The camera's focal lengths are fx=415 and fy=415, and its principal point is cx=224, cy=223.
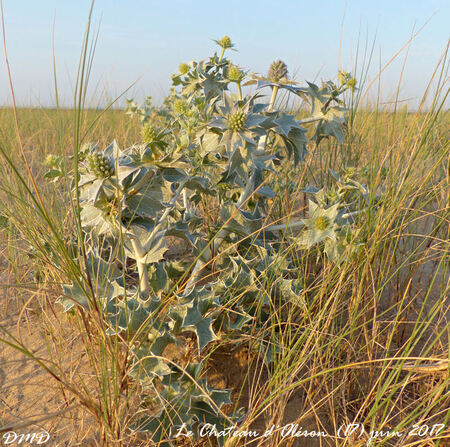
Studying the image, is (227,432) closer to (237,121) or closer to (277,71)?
(237,121)

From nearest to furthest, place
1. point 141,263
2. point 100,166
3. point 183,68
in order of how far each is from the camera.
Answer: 1. point 100,166
2. point 141,263
3. point 183,68

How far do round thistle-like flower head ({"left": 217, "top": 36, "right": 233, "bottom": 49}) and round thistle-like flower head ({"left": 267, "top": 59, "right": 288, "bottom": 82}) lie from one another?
0.28 m

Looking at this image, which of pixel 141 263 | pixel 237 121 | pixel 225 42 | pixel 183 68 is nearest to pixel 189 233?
pixel 141 263

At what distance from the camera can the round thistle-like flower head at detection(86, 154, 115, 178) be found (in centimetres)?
99

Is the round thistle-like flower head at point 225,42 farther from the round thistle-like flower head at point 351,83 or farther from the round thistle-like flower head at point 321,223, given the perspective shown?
the round thistle-like flower head at point 321,223

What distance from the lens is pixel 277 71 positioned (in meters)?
1.50

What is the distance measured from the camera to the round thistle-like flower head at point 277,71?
1484 millimetres

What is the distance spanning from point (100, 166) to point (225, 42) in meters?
0.96

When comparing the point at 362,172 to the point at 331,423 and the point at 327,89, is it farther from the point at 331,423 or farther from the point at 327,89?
the point at 331,423

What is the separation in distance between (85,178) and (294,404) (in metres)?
0.85

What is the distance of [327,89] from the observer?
1.57 m

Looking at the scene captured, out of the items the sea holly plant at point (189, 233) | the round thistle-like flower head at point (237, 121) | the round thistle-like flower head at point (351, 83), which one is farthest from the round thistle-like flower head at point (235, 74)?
the round thistle-like flower head at point (351, 83)

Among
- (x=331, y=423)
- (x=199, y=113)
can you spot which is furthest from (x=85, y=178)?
(x=331, y=423)

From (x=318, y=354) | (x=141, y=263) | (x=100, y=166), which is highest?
(x=100, y=166)
